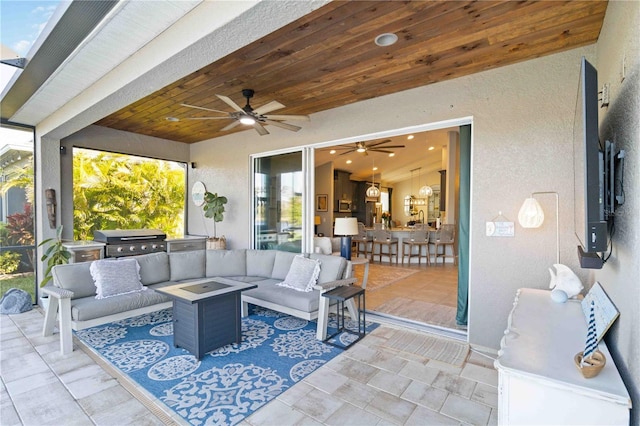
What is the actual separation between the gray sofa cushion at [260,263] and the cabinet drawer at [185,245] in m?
1.77

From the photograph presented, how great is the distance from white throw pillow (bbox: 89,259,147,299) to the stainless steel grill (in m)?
1.36

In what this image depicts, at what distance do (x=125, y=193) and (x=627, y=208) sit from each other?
7.06m

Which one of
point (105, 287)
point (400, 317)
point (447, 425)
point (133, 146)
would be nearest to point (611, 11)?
point (447, 425)

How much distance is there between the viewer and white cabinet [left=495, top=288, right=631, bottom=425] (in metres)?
1.09

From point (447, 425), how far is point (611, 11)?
2.95 m

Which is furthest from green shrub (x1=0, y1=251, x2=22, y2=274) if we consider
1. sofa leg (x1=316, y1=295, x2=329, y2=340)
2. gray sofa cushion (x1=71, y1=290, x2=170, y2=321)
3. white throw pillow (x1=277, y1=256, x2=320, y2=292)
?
sofa leg (x1=316, y1=295, x2=329, y2=340)

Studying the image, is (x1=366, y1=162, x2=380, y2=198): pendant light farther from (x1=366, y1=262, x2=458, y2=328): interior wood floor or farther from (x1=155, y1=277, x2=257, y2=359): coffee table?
(x1=155, y1=277, x2=257, y2=359): coffee table

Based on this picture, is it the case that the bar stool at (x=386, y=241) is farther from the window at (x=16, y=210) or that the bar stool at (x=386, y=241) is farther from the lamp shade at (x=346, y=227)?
the window at (x=16, y=210)

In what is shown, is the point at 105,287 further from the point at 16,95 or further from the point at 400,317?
the point at 400,317

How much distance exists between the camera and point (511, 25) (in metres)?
2.36

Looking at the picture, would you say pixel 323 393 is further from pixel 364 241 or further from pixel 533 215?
pixel 364 241

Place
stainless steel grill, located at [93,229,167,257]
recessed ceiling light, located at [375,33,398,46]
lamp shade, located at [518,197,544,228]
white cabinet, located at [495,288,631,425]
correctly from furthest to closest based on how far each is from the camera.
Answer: stainless steel grill, located at [93,229,167,257], lamp shade, located at [518,197,544,228], recessed ceiling light, located at [375,33,398,46], white cabinet, located at [495,288,631,425]

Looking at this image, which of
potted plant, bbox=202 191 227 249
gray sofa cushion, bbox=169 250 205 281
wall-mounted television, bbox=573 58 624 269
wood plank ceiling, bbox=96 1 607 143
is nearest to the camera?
wall-mounted television, bbox=573 58 624 269

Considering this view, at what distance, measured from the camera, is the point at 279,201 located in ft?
17.0
